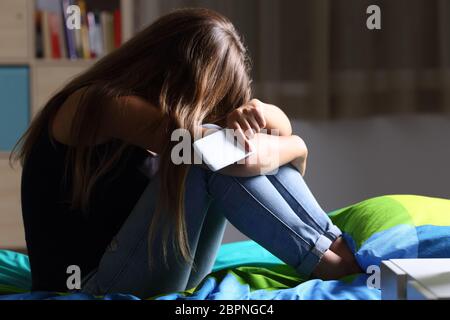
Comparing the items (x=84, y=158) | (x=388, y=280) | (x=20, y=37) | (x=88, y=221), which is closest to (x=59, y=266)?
(x=88, y=221)

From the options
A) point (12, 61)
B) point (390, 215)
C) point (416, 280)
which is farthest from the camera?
point (12, 61)

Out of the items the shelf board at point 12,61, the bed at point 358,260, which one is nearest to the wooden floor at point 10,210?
the shelf board at point 12,61

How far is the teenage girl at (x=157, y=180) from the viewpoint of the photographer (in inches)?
50.4

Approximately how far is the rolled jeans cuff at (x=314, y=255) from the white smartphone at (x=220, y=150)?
8.3 inches

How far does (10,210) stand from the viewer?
267 cm

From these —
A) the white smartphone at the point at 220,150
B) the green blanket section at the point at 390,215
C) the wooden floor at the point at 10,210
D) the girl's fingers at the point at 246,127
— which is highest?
the girl's fingers at the point at 246,127

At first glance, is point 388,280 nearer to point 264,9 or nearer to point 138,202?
point 138,202

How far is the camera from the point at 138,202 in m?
1.30

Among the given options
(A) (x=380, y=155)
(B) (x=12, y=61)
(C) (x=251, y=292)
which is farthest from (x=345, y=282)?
(B) (x=12, y=61)

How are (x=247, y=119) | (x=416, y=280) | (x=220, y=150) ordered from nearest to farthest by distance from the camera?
1. (x=416, y=280)
2. (x=220, y=150)
3. (x=247, y=119)

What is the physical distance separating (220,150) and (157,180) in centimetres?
13

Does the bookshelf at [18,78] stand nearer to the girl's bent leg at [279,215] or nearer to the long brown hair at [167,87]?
the long brown hair at [167,87]

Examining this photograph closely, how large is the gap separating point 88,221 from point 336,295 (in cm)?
47

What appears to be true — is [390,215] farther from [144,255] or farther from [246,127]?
[144,255]
